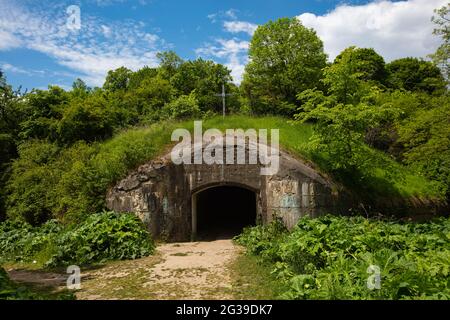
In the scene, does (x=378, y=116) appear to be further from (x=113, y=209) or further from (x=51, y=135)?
(x=51, y=135)

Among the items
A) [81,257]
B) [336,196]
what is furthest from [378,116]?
[81,257]

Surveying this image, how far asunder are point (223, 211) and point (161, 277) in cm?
→ 1061

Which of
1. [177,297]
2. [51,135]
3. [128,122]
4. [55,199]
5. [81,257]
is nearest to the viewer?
[177,297]

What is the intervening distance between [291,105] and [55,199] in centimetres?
1274

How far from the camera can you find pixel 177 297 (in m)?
6.21

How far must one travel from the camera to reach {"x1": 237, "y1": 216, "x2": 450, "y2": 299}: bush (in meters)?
5.19

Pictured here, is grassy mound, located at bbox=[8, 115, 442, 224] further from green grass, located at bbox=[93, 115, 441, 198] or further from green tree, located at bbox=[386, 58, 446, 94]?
green tree, located at bbox=[386, 58, 446, 94]

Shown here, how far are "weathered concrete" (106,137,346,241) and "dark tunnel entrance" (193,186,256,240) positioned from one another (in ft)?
5.44

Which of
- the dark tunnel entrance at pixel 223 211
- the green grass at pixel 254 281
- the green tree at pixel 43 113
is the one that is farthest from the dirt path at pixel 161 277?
the green tree at pixel 43 113

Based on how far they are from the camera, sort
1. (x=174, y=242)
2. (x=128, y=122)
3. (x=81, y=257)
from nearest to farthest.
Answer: (x=81, y=257)
(x=174, y=242)
(x=128, y=122)

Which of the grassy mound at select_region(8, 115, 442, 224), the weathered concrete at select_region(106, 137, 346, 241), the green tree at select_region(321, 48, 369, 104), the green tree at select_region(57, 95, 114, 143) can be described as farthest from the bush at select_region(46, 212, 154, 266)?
the green tree at select_region(321, 48, 369, 104)

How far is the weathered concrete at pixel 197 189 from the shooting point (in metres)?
11.2

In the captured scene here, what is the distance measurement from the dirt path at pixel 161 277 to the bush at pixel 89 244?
0.55 meters

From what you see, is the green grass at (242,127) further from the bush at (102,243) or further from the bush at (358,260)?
the bush at (358,260)
